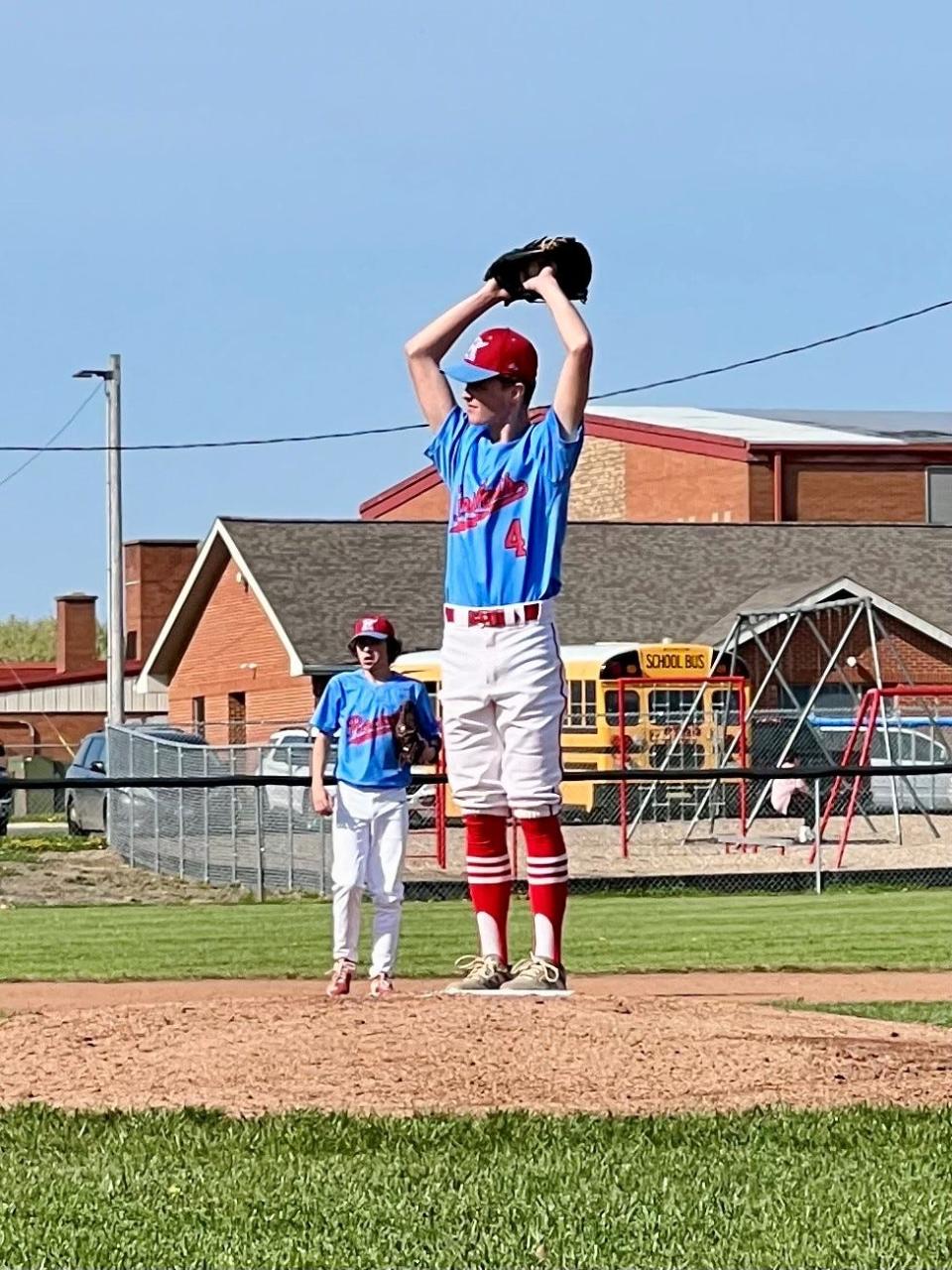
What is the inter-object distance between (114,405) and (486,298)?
94.5 feet

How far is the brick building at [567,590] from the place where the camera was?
40.1 m

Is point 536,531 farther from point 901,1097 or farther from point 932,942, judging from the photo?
point 932,942

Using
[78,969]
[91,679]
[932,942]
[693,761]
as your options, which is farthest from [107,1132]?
[91,679]

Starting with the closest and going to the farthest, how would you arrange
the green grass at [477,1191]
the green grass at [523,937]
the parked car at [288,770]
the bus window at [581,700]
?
the green grass at [477,1191] < the green grass at [523,937] < the parked car at [288,770] < the bus window at [581,700]

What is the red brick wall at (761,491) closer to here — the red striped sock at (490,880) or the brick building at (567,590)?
the brick building at (567,590)

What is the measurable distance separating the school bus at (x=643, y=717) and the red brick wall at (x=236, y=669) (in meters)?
7.27

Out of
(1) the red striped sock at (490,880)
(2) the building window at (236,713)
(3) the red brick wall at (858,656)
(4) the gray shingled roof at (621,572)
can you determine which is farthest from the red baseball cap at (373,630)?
(2) the building window at (236,713)

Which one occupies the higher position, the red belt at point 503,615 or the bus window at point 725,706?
the red belt at point 503,615

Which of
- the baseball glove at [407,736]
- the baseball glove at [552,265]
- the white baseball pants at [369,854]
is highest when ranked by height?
the baseball glove at [552,265]

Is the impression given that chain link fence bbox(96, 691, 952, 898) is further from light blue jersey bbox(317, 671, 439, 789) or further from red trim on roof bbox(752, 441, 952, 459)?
red trim on roof bbox(752, 441, 952, 459)

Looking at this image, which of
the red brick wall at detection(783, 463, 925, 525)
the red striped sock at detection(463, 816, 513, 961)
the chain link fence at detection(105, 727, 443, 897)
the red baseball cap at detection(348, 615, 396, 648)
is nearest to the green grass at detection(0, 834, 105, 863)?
the chain link fence at detection(105, 727, 443, 897)

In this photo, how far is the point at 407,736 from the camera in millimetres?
10836

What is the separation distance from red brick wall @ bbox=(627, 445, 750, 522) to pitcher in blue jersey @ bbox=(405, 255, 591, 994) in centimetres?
4281

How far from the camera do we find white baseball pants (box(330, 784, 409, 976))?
10922 mm
